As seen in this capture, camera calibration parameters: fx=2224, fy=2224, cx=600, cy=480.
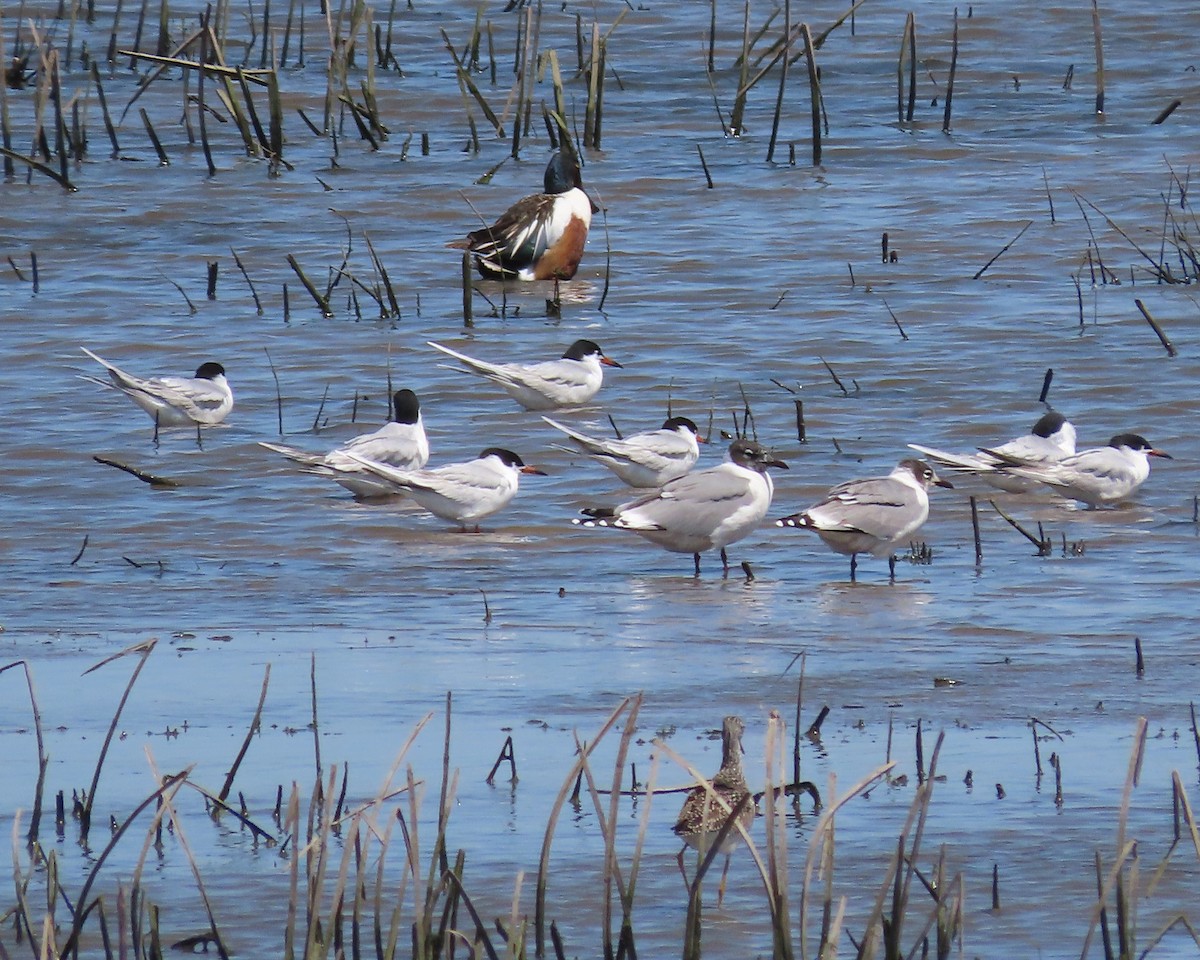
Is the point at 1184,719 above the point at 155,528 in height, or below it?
above

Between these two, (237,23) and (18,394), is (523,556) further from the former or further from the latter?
(237,23)

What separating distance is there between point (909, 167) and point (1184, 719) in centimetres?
1079

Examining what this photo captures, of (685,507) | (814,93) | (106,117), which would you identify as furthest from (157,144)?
(685,507)

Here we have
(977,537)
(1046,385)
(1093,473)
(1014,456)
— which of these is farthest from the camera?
(1046,385)

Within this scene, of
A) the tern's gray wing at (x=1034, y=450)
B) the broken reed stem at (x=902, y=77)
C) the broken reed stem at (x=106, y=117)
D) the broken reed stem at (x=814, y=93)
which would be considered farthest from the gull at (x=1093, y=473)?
the broken reed stem at (x=106, y=117)

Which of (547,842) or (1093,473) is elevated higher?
(547,842)

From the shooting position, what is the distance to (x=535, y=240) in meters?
14.1

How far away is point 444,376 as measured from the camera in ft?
39.1

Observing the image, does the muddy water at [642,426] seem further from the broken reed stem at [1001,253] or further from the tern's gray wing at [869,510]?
the tern's gray wing at [869,510]

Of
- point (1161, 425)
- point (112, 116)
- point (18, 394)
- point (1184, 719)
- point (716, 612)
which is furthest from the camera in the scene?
point (112, 116)

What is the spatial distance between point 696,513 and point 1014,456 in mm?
1708

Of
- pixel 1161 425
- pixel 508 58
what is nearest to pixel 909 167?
pixel 508 58

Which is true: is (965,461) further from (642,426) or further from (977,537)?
(642,426)

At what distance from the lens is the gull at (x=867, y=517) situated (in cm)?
807
